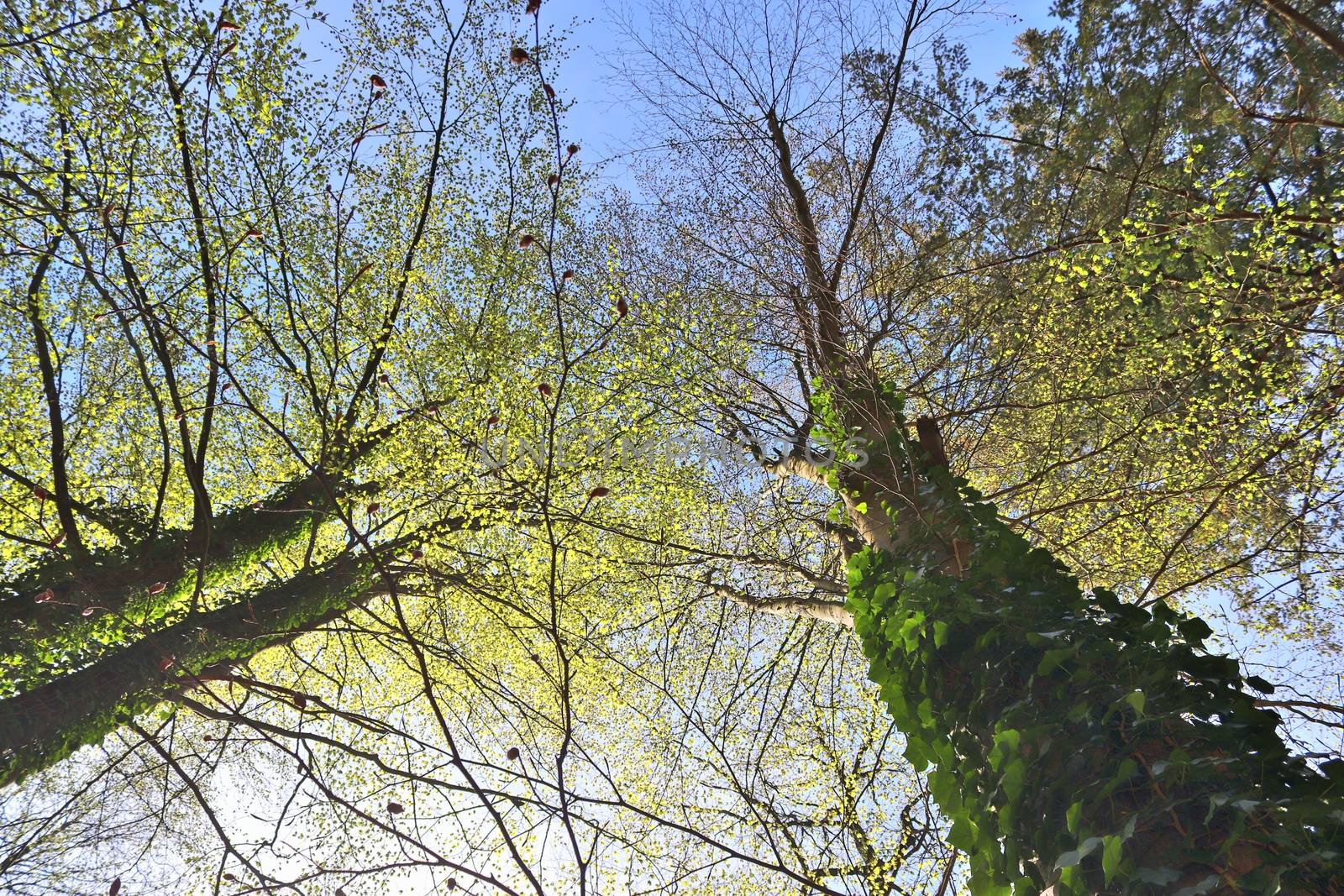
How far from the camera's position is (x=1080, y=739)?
196cm

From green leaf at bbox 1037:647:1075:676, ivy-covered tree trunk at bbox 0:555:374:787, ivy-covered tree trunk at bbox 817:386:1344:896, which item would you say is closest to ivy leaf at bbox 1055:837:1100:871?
ivy-covered tree trunk at bbox 817:386:1344:896

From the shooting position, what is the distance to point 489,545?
7105mm

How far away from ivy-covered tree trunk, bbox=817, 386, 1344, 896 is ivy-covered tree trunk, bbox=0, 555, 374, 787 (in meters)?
3.26

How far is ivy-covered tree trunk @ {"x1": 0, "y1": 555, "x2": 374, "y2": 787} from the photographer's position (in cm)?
432

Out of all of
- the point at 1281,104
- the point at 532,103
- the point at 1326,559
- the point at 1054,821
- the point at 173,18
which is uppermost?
the point at 532,103

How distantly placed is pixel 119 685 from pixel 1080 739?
5.42 metres

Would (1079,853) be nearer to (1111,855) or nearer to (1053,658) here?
(1111,855)

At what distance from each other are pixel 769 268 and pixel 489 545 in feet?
12.8

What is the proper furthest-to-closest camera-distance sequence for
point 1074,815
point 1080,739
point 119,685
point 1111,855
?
point 119,685, point 1080,739, point 1074,815, point 1111,855

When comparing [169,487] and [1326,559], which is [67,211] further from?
[1326,559]

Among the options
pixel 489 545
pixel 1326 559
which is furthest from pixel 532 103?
pixel 1326 559

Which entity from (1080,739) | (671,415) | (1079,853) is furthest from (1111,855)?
(671,415)

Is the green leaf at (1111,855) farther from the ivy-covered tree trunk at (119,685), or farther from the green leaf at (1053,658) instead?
the ivy-covered tree trunk at (119,685)

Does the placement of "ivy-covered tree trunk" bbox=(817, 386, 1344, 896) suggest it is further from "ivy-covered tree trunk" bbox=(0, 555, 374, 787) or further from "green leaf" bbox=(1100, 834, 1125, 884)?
"ivy-covered tree trunk" bbox=(0, 555, 374, 787)
